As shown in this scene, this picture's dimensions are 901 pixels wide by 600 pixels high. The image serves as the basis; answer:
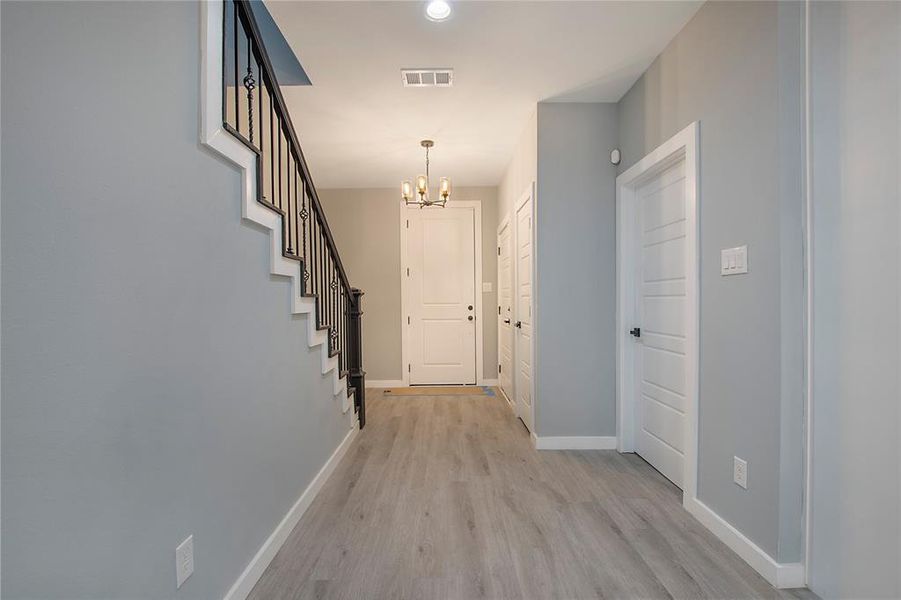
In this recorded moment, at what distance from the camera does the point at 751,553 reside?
181 cm

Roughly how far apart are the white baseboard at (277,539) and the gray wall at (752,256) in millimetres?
1988

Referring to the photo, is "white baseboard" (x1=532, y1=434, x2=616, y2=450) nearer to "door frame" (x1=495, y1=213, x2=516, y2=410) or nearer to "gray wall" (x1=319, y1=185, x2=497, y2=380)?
"door frame" (x1=495, y1=213, x2=516, y2=410)

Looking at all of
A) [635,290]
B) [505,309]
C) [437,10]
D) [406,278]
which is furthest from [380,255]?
[437,10]

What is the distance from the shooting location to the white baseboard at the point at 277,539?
1611 millimetres

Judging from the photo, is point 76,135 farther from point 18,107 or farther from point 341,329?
point 341,329

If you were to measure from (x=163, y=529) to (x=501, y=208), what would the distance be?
469cm

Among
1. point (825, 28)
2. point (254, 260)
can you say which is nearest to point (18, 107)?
point (254, 260)

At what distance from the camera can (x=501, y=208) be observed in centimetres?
534

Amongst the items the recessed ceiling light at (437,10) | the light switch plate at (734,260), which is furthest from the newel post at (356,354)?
the light switch plate at (734,260)

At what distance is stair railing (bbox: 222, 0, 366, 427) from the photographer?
1.78 meters

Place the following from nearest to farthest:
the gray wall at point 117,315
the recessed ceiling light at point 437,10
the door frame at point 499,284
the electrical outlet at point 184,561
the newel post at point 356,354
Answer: the gray wall at point 117,315, the electrical outlet at point 184,561, the recessed ceiling light at point 437,10, the newel post at point 356,354, the door frame at point 499,284

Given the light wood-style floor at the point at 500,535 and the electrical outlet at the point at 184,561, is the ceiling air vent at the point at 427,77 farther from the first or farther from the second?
the electrical outlet at the point at 184,561

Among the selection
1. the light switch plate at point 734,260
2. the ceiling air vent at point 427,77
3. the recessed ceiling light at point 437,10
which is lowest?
the light switch plate at point 734,260

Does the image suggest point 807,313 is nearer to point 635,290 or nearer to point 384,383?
point 635,290
